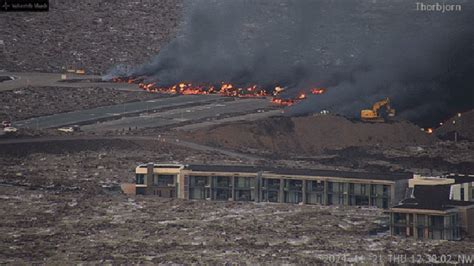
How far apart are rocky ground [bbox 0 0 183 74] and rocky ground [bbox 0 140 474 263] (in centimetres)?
4071

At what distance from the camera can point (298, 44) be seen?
428 feet

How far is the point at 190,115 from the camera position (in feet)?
395

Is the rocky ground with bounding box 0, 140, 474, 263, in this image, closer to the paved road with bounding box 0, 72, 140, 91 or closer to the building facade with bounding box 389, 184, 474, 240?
the building facade with bounding box 389, 184, 474, 240

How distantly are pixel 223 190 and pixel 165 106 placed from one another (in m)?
26.1

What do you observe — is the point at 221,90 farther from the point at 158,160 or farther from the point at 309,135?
the point at 158,160

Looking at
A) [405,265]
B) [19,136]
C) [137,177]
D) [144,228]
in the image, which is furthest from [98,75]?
[405,265]

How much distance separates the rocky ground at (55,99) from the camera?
125 metres

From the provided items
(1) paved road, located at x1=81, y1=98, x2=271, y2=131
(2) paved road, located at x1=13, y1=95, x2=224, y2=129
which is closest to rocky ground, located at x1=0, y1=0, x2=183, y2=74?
(2) paved road, located at x1=13, y1=95, x2=224, y2=129

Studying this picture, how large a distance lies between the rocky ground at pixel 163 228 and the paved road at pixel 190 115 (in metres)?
12.6

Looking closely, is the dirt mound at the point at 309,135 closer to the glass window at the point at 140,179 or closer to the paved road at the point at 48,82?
the glass window at the point at 140,179

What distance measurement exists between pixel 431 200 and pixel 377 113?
2386 centimetres

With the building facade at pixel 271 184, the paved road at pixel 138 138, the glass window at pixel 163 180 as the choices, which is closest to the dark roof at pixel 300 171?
the building facade at pixel 271 184

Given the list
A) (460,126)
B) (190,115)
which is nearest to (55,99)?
(190,115)

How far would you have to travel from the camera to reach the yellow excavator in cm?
11325
